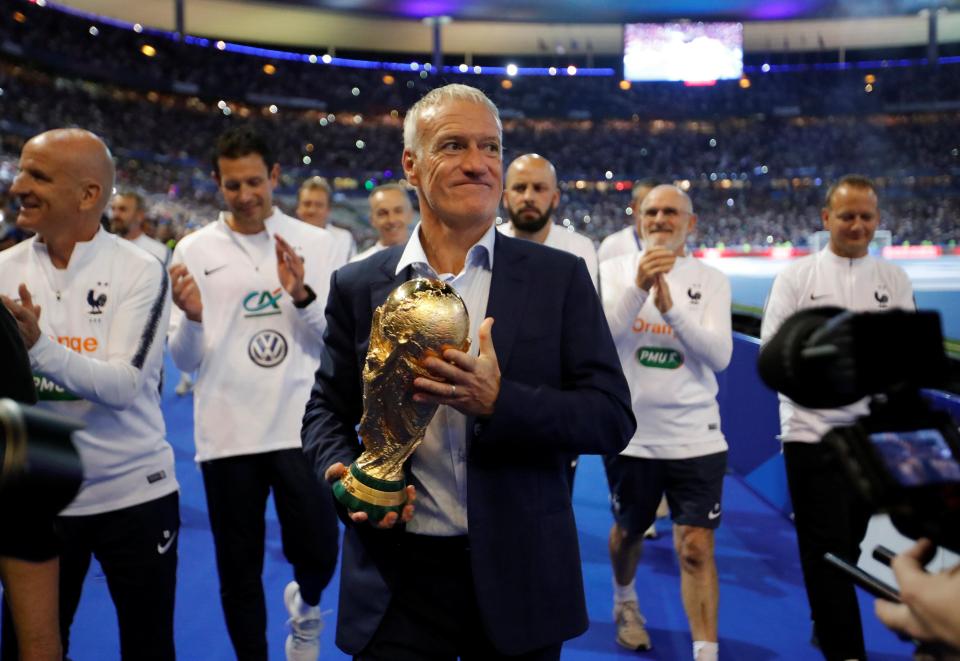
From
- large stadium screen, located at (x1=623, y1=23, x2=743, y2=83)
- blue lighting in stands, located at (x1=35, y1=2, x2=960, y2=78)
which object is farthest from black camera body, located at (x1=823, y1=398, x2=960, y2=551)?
blue lighting in stands, located at (x1=35, y1=2, x2=960, y2=78)

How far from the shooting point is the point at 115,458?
236cm

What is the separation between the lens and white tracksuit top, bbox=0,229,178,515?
2328mm

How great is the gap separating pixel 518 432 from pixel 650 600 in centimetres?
308

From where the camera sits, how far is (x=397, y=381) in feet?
4.66

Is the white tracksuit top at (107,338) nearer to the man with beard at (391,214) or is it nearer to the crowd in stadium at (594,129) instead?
the man with beard at (391,214)

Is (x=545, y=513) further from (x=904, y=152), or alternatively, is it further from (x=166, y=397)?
(x=904, y=152)

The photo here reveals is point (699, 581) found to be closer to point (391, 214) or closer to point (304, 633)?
point (304, 633)

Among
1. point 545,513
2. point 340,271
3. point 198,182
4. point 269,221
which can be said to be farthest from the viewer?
point 198,182

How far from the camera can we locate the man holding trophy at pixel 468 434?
58.7 inches

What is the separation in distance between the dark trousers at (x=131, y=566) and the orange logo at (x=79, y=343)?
0.48 metres

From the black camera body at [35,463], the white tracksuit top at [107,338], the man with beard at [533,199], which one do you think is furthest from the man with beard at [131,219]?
the black camera body at [35,463]

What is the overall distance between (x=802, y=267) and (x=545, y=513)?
2.26 m

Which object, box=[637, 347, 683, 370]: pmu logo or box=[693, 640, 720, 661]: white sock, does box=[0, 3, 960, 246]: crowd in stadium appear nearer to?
A: box=[637, 347, 683, 370]: pmu logo

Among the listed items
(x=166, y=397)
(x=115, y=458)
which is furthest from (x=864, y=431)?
(x=166, y=397)
